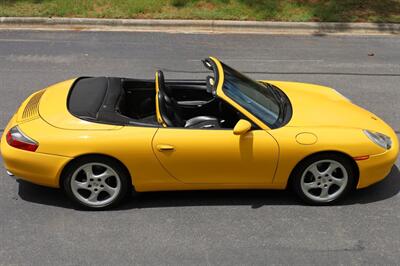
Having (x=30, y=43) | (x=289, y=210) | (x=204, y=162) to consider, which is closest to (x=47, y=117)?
(x=204, y=162)

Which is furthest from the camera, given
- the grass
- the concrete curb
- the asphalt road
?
the grass

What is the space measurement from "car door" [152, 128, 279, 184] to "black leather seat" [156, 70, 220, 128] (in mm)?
Answer: 232

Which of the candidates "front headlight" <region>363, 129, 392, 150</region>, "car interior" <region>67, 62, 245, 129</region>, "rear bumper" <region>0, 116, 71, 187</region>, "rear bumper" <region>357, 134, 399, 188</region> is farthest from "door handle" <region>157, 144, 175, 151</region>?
"front headlight" <region>363, 129, 392, 150</region>

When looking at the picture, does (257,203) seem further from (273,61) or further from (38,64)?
(38,64)

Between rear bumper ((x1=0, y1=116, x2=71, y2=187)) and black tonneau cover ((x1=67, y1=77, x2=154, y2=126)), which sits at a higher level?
black tonneau cover ((x1=67, y1=77, x2=154, y2=126))

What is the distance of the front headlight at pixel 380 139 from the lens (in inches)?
197

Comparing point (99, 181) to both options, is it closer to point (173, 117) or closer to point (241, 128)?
point (173, 117)

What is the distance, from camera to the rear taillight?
4.77 meters

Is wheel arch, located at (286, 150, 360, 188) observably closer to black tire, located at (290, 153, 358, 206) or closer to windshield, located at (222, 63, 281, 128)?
black tire, located at (290, 153, 358, 206)

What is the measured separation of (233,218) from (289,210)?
57cm

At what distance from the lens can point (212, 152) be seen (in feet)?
15.6

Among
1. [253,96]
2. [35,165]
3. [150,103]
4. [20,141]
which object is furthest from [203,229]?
[20,141]

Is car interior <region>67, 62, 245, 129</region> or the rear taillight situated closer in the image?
the rear taillight

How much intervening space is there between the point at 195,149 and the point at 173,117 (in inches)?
20.1
